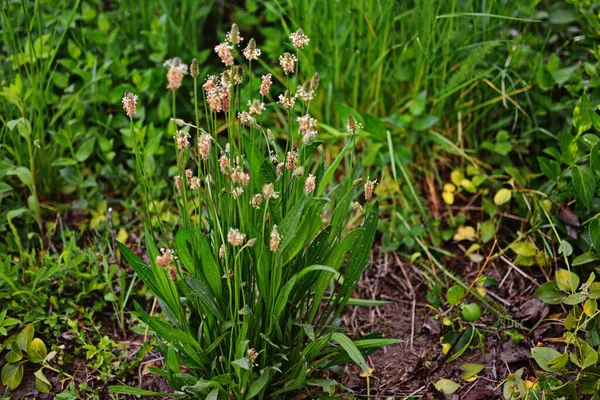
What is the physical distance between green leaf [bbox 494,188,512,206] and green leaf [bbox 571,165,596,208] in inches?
13.7

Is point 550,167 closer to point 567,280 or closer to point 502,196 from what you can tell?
point 502,196

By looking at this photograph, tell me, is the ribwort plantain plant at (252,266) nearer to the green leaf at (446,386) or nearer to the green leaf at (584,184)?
the green leaf at (446,386)

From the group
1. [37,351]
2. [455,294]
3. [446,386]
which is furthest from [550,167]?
[37,351]

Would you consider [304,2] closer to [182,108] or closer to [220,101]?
[182,108]

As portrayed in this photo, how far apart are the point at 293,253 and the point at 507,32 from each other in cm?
149

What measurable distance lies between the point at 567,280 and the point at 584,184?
0.29 meters

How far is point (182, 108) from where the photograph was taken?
2.71 meters

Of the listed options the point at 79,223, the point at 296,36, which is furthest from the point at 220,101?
the point at 79,223

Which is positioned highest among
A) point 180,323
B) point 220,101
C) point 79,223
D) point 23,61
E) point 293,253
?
point 220,101

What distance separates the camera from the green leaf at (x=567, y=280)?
1835 mm

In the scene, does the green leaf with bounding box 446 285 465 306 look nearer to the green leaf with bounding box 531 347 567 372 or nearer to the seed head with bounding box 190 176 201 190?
the green leaf with bounding box 531 347 567 372

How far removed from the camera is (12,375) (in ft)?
5.97

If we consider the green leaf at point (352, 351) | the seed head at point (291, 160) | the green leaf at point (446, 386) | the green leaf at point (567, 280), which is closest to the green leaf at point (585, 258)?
the green leaf at point (567, 280)

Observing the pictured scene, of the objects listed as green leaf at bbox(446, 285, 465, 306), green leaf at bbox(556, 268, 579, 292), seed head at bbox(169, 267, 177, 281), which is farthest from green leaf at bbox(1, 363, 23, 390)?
green leaf at bbox(556, 268, 579, 292)
